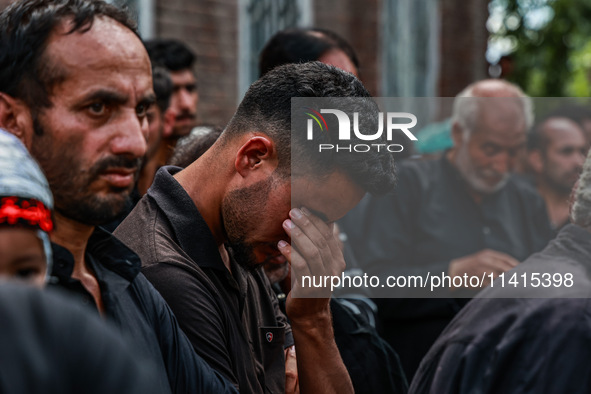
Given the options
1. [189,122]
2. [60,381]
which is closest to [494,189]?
[189,122]

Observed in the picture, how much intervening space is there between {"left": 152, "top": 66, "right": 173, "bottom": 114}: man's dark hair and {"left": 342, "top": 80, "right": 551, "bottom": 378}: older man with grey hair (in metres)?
1.14

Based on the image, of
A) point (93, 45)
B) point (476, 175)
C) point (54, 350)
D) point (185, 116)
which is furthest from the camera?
point (185, 116)

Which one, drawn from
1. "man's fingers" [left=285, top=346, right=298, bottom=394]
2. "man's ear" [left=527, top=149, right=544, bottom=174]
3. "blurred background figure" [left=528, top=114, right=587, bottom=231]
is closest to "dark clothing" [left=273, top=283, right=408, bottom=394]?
"man's fingers" [left=285, top=346, right=298, bottom=394]

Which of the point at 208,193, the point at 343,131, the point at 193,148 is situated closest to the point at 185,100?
the point at 193,148

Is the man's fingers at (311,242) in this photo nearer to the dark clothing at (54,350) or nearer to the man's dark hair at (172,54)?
the dark clothing at (54,350)

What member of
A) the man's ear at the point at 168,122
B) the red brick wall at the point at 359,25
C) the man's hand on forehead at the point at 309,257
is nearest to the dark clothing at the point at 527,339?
the man's hand on forehead at the point at 309,257

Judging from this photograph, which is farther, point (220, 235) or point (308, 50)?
point (308, 50)

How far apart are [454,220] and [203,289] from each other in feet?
7.41

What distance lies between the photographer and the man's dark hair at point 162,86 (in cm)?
405

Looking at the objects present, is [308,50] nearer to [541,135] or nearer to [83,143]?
[83,143]

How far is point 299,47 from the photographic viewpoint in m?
3.86

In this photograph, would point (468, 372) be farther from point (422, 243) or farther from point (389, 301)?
point (422, 243)

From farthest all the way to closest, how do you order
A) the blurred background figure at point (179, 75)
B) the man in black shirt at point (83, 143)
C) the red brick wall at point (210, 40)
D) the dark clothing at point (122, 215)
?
the red brick wall at point (210, 40)
the blurred background figure at point (179, 75)
the dark clothing at point (122, 215)
the man in black shirt at point (83, 143)

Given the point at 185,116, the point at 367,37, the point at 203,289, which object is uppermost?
the point at 367,37
